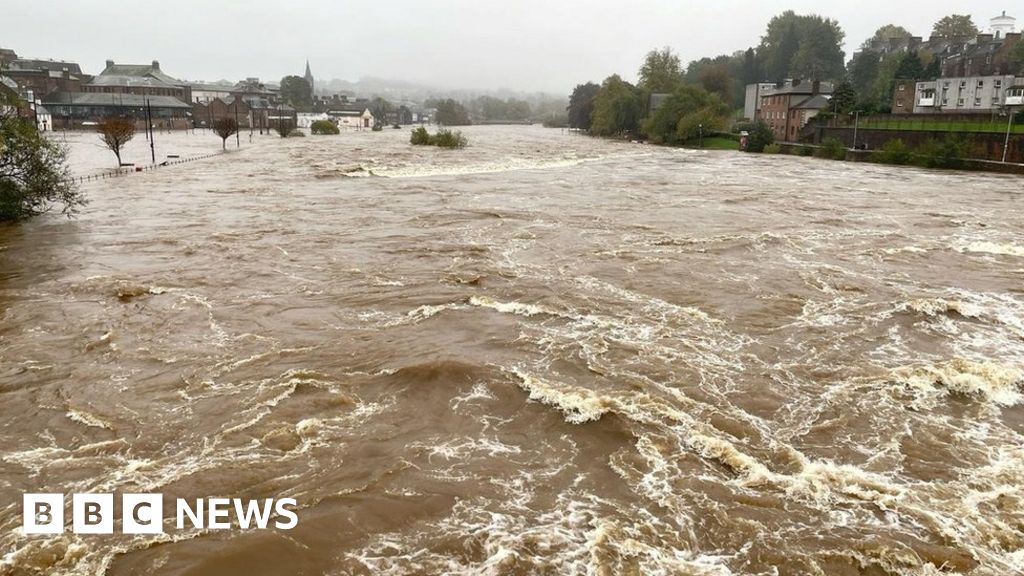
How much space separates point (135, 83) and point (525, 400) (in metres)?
151

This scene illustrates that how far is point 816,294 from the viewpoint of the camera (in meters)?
15.9

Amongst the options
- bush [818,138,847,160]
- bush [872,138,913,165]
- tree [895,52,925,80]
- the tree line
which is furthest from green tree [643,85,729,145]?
bush [872,138,913,165]

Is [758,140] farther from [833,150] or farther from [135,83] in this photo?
[135,83]

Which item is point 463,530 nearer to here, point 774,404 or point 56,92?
point 774,404

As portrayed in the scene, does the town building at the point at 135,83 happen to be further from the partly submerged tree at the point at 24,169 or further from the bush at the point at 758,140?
the partly submerged tree at the point at 24,169

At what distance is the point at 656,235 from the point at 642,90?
307 ft

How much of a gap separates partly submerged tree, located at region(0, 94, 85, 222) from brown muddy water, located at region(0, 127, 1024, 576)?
440 cm

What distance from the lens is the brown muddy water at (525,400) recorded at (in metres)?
6.94

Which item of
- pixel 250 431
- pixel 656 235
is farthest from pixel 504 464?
pixel 656 235

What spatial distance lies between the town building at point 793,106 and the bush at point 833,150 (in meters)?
11.8

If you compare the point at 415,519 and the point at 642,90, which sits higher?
the point at 642,90

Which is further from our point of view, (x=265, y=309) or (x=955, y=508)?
(x=265, y=309)

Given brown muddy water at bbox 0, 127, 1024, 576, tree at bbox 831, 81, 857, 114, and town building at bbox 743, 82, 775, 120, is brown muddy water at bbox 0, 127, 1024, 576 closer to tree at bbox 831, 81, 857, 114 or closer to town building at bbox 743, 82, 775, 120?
tree at bbox 831, 81, 857, 114

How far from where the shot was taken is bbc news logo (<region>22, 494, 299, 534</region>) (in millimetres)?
7023
